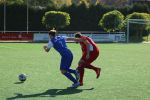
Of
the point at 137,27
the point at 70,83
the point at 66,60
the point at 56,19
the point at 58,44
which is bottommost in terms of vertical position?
the point at 70,83

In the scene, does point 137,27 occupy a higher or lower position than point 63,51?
higher

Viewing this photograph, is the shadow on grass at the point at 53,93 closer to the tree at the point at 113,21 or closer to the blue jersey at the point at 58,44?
the blue jersey at the point at 58,44

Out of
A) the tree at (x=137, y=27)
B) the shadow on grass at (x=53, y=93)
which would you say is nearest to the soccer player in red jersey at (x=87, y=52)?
the shadow on grass at (x=53, y=93)

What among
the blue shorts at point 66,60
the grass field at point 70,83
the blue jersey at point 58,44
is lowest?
the grass field at point 70,83

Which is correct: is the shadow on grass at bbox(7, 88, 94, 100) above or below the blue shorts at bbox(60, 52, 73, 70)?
below

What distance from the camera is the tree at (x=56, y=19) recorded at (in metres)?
48.4

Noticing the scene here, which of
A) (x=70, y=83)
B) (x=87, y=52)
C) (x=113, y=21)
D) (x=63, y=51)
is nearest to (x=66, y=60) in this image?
(x=63, y=51)

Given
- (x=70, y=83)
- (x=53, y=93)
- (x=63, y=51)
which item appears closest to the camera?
(x=53, y=93)

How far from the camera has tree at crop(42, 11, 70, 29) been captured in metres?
48.4

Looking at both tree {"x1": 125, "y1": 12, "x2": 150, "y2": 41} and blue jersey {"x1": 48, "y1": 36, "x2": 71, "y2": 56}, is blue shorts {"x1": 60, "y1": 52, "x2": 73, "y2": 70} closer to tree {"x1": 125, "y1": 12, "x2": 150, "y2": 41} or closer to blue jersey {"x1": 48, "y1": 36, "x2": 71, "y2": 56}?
blue jersey {"x1": 48, "y1": 36, "x2": 71, "y2": 56}

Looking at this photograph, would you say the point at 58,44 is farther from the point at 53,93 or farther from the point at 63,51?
the point at 53,93

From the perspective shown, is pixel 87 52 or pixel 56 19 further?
pixel 56 19

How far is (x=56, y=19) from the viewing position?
48.4m

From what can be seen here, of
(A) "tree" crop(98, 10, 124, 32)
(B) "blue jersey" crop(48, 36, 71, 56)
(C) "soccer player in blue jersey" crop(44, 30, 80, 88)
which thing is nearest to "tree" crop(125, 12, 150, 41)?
(A) "tree" crop(98, 10, 124, 32)
